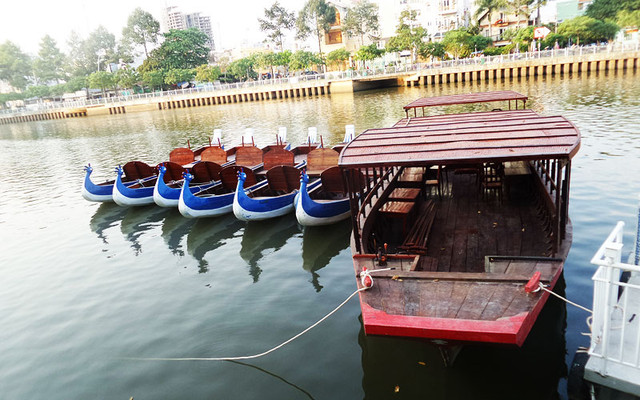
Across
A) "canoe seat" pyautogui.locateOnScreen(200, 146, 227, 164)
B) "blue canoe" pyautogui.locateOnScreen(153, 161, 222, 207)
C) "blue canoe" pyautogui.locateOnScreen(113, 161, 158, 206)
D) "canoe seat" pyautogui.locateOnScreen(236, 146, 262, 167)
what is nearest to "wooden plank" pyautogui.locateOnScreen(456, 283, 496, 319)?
"blue canoe" pyautogui.locateOnScreen(153, 161, 222, 207)

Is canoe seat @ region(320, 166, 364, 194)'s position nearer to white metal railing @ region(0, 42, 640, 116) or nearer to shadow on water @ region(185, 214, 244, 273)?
shadow on water @ region(185, 214, 244, 273)

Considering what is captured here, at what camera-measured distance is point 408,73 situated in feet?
169

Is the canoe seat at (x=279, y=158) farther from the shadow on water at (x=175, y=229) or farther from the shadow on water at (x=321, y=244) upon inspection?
the shadow on water at (x=321, y=244)

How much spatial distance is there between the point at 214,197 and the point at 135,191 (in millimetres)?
3736

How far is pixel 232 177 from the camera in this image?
1423 cm

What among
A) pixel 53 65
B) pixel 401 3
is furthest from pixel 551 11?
pixel 53 65

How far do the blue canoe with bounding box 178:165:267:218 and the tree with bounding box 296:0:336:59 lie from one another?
Answer: 68.5 m

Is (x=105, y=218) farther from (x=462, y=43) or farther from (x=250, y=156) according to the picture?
(x=462, y=43)

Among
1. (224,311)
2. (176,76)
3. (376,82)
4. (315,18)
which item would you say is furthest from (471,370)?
(315,18)

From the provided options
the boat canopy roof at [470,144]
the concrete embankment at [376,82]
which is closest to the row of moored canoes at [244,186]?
the boat canopy roof at [470,144]

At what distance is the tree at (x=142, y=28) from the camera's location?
77312 mm

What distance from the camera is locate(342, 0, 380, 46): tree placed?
73188 millimetres

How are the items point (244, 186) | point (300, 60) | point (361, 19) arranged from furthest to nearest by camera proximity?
1. point (361, 19)
2. point (300, 60)
3. point (244, 186)

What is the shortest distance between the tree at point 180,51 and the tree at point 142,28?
325cm
